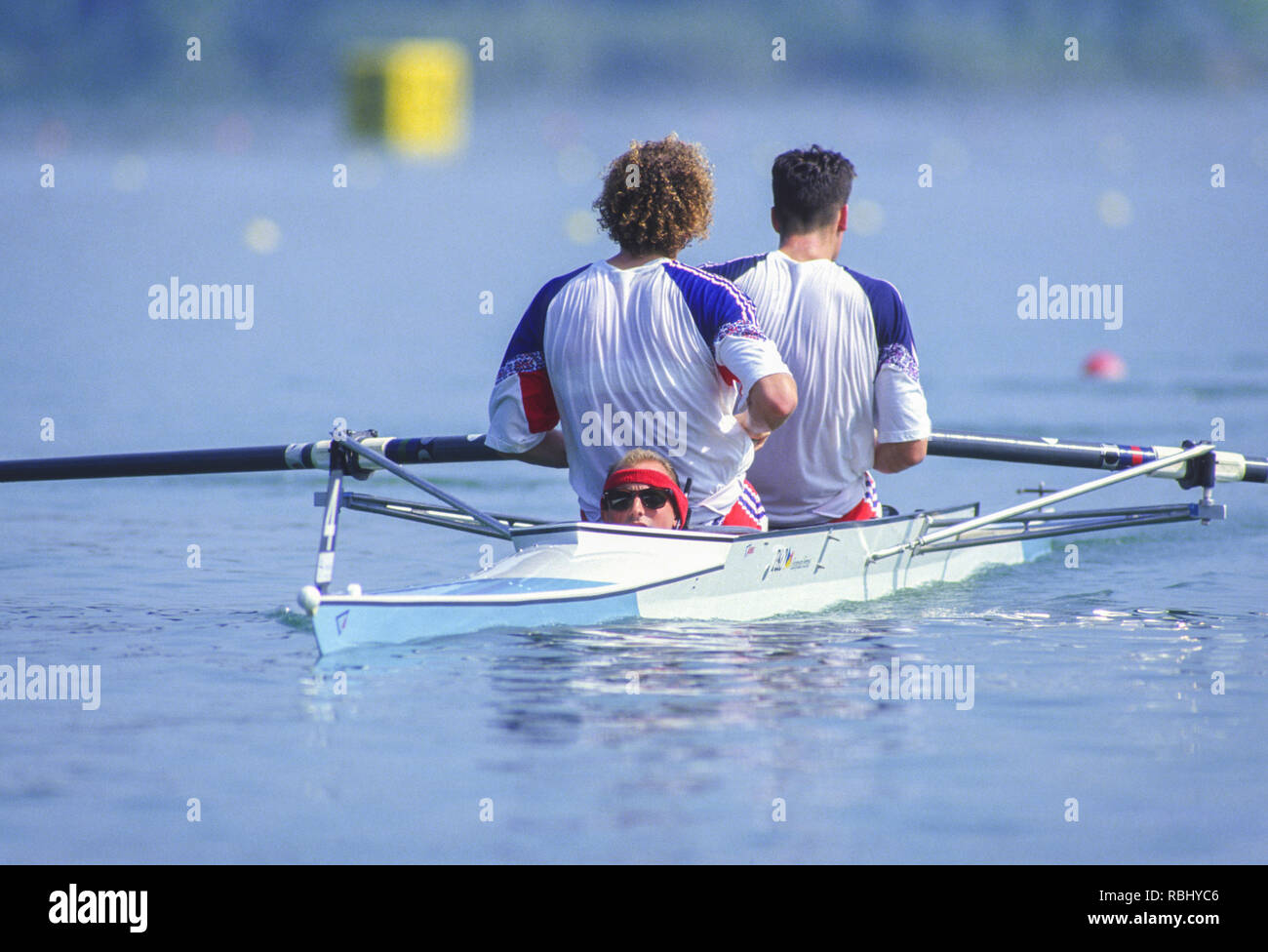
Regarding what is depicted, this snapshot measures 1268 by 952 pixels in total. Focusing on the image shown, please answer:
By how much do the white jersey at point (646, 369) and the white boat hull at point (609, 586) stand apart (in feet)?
0.85

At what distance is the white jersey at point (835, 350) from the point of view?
684 centimetres

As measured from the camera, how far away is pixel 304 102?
64.1 m

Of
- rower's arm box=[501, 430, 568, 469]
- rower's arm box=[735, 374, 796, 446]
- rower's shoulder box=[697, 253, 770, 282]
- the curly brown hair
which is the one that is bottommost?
rower's arm box=[501, 430, 568, 469]

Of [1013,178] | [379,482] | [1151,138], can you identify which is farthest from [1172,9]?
[379,482]

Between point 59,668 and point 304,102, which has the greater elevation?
point 304,102

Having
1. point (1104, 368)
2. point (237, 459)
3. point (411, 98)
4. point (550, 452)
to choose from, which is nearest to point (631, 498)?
point (550, 452)

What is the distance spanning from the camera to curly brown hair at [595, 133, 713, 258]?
6219 millimetres

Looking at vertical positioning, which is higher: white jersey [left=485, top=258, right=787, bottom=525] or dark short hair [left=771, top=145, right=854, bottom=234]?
dark short hair [left=771, top=145, right=854, bottom=234]

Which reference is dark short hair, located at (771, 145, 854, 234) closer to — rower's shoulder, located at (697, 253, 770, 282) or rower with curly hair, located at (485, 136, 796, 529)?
rower's shoulder, located at (697, 253, 770, 282)

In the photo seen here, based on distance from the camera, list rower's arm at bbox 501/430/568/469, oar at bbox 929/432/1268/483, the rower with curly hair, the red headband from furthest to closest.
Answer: oar at bbox 929/432/1268/483 < rower's arm at bbox 501/430/568/469 < the red headband < the rower with curly hair

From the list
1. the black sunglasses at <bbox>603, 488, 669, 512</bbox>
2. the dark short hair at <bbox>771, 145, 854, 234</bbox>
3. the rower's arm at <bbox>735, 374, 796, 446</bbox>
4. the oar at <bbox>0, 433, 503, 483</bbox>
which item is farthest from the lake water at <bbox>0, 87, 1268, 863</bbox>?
the dark short hair at <bbox>771, 145, 854, 234</bbox>

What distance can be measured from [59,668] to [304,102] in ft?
197

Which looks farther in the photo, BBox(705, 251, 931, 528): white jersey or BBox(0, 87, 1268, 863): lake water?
BBox(705, 251, 931, 528): white jersey
